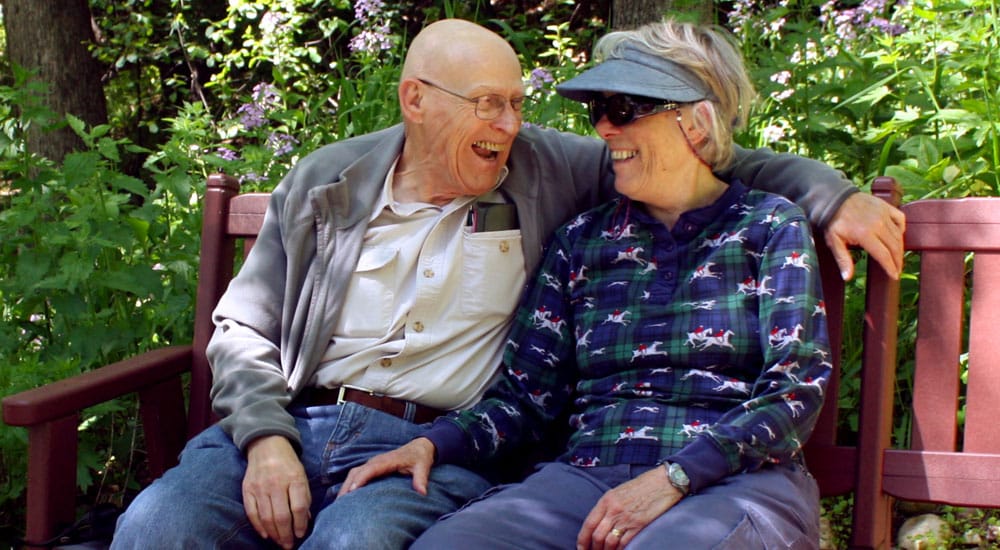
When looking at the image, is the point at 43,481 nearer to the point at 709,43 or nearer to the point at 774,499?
the point at 774,499

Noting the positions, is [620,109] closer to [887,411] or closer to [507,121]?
[507,121]

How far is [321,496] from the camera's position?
2.68m

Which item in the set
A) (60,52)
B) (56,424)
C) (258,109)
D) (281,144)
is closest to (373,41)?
(258,109)

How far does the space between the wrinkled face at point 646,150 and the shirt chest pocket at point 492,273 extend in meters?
0.36

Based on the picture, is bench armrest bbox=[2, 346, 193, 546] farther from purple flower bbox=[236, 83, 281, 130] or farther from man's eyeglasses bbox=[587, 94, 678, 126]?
purple flower bbox=[236, 83, 281, 130]

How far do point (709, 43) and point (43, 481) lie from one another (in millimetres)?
1942

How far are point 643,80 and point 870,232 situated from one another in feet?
2.09

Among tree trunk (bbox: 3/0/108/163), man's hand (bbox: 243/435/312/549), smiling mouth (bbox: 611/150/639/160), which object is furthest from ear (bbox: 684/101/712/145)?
tree trunk (bbox: 3/0/108/163)

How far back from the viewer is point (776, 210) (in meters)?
2.56

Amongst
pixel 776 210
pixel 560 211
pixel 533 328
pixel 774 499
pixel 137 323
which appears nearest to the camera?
pixel 774 499

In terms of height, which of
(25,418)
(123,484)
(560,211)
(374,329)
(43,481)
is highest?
(560,211)

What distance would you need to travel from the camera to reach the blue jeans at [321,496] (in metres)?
2.39

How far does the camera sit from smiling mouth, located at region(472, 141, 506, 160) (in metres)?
2.89

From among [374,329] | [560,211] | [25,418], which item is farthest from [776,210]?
[25,418]
